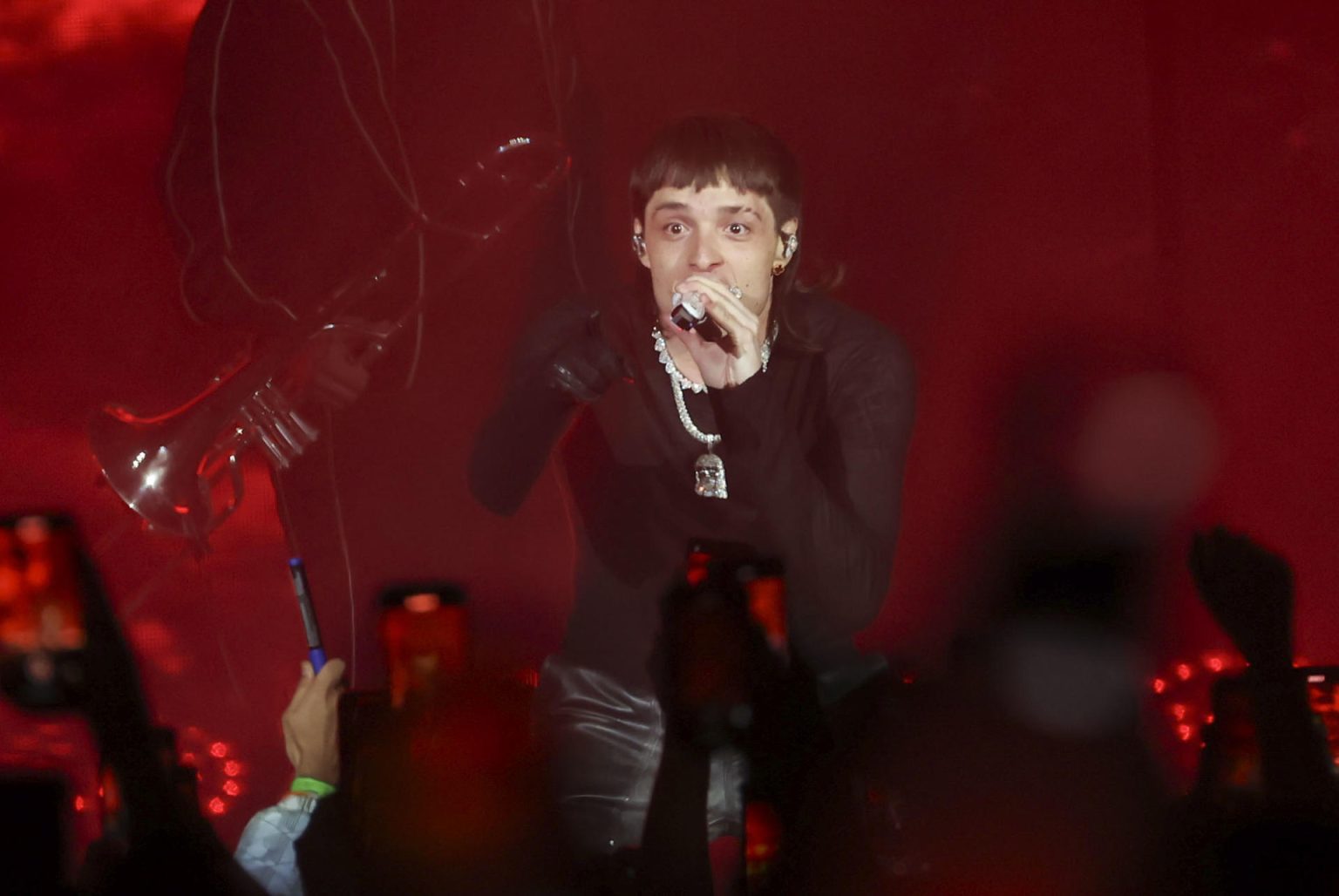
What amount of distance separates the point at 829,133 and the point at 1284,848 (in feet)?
3.91

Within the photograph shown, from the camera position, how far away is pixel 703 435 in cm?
175

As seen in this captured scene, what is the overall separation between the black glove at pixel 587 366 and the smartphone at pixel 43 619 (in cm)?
100

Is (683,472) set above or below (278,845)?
above

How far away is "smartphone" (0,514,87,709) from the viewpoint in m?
0.80

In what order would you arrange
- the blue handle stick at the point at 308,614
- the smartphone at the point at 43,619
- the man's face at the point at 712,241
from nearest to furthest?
the smartphone at the point at 43,619
the blue handle stick at the point at 308,614
the man's face at the point at 712,241

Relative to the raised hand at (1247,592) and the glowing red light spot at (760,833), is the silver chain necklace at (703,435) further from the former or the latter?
the raised hand at (1247,592)

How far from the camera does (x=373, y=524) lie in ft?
6.00

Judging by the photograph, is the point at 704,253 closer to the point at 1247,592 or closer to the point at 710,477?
the point at 710,477

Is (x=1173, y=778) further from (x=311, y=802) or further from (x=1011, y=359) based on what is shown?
(x=311, y=802)

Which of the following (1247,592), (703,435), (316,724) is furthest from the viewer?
(1247,592)

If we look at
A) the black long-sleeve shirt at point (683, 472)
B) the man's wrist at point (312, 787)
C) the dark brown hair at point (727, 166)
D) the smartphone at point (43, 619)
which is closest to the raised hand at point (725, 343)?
the black long-sleeve shirt at point (683, 472)

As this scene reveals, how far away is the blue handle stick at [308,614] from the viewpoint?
5.44 feet

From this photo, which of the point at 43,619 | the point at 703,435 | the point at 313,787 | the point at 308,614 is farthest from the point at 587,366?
the point at 43,619

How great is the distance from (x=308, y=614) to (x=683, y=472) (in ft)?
1.84
